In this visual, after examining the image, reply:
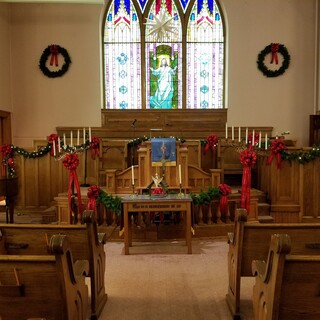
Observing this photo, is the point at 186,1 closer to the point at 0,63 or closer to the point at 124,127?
the point at 124,127

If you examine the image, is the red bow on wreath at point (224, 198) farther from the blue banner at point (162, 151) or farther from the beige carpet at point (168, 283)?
the blue banner at point (162, 151)

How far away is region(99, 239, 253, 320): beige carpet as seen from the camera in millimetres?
2834

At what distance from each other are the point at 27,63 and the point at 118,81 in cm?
214

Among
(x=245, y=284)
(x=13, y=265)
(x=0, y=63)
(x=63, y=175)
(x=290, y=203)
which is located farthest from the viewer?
(x=0, y=63)

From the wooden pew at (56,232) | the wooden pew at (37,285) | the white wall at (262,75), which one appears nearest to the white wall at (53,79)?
the white wall at (262,75)

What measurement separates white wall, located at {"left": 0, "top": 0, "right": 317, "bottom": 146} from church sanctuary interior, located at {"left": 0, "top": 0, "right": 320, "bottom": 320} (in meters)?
0.03

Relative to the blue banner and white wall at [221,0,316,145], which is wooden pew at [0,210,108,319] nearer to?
the blue banner

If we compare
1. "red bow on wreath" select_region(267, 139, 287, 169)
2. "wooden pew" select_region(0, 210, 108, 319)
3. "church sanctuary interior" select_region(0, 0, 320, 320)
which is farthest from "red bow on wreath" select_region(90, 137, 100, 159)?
"wooden pew" select_region(0, 210, 108, 319)

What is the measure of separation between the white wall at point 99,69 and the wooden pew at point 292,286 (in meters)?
7.18

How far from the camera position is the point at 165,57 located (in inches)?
357

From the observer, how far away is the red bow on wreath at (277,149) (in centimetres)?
549

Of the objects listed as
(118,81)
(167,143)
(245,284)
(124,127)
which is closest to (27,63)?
(118,81)

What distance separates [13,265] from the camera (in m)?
1.87

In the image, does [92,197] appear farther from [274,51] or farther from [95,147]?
[274,51]
